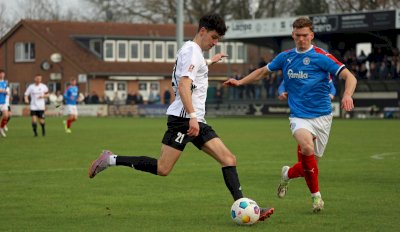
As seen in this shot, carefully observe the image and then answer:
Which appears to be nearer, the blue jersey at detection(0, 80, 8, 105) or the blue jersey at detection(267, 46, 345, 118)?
the blue jersey at detection(267, 46, 345, 118)

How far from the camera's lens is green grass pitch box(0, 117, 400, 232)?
10.1 m

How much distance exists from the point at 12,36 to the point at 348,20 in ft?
135

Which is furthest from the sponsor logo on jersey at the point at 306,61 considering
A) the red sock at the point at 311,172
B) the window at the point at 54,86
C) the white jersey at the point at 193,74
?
→ the window at the point at 54,86

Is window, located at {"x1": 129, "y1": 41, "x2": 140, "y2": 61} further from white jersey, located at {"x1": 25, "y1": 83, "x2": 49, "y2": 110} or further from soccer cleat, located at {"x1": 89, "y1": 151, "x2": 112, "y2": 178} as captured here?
soccer cleat, located at {"x1": 89, "y1": 151, "x2": 112, "y2": 178}

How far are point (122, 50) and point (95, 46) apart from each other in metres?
2.29

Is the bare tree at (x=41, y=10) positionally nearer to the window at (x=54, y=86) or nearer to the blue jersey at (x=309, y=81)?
the window at (x=54, y=86)

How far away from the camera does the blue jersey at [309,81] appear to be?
1111 centimetres

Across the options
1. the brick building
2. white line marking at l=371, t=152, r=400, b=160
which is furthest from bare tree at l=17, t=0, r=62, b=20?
white line marking at l=371, t=152, r=400, b=160

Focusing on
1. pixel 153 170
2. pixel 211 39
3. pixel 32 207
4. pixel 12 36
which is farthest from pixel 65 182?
pixel 12 36

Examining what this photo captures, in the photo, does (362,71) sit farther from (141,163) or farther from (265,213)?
(265,213)

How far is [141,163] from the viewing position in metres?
10.7

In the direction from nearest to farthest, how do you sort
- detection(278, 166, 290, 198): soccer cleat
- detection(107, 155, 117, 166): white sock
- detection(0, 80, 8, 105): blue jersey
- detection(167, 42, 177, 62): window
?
detection(107, 155, 117, 166): white sock < detection(278, 166, 290, 198): soccer cleat < detection(0, 80, 8, 105): blue jersey < detection(167, 42, 177, 62): window

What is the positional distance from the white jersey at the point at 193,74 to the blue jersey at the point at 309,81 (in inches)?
53.7

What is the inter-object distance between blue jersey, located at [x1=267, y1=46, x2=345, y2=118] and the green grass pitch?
1188 millimetres
